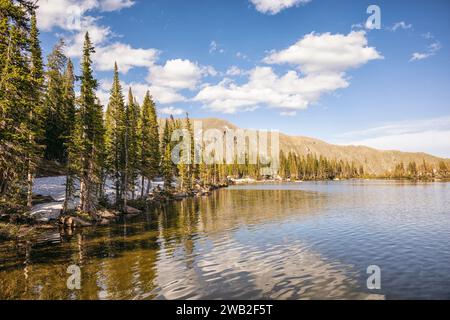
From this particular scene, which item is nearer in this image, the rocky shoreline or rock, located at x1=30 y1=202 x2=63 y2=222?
the rocky shoreline

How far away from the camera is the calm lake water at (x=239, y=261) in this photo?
15.2 metres

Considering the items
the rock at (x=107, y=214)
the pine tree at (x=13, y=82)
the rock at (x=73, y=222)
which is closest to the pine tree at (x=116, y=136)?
the rock at (x=107, y=214)

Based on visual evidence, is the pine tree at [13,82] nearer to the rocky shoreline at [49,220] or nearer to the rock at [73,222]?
the rocky shoreline at [49,220]

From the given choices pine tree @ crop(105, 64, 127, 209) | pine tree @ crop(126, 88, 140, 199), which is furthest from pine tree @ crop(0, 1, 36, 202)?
pine tree @ crop(126, 88, 140, 199)

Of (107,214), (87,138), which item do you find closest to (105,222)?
(107,214)

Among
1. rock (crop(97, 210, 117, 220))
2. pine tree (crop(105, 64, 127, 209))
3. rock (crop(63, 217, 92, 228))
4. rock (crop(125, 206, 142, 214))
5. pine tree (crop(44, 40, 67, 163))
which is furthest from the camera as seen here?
pine tree (crop(44, 40, 67, 163))

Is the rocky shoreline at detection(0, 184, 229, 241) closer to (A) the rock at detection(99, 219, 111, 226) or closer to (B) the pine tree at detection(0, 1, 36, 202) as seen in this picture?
(A) the rock at detection(99, 219, 111, 226)

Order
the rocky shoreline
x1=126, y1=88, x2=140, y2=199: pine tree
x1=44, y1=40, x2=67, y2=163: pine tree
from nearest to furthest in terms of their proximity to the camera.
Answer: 1. the rocky shoreline
2. x1=126, y1=88, x2=140, y2=199: pine tree
3. x1=44, y1=40, x2=67, y2=163: pine tree

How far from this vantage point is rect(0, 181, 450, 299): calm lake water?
1520 centimetres
